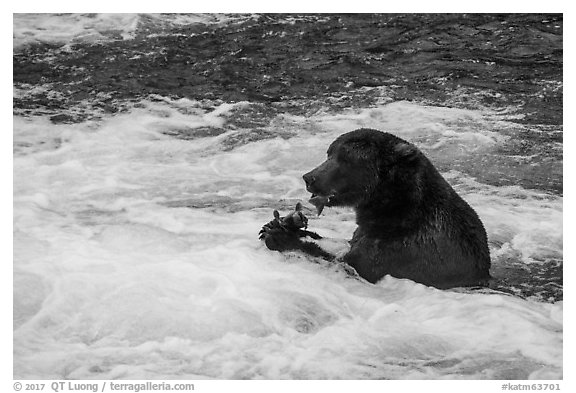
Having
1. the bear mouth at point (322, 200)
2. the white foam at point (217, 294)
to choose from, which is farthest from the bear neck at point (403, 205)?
the white foam at point (217, 294)

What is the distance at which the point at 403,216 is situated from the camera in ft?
26.3

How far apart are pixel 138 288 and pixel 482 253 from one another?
2845mm

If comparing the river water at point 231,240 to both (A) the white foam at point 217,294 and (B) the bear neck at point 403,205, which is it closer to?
(A) the white foam at point 217,294

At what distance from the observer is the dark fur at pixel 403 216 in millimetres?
7934

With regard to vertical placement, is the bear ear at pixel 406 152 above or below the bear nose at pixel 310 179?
above

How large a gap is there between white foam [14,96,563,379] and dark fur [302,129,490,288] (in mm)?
174

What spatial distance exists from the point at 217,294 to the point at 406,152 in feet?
6.36

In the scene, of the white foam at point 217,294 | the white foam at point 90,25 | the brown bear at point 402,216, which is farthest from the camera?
the white foam at point 90,25

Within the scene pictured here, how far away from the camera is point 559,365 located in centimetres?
766

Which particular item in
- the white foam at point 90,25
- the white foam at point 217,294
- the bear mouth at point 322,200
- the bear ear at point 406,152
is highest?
the white foam at point 90,25

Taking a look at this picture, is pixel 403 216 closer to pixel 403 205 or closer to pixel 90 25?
pixel 403 205
